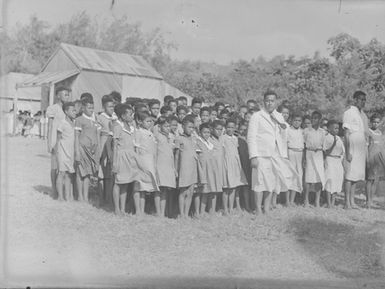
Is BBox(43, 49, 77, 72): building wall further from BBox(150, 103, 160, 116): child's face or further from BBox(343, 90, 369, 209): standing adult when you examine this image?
BBox(343, 90, 369, 209): standing adult

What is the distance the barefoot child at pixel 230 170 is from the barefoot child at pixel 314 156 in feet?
3.37

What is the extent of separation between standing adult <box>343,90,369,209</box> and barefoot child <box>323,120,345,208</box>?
0.10 m

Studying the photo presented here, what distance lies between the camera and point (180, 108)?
655 cm

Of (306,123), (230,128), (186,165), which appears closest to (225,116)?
(230,128)

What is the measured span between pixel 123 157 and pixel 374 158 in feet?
11.2

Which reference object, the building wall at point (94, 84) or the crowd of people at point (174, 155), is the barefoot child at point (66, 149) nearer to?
the crowd of people at point (174, 155)

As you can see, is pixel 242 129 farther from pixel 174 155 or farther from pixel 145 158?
pixel 145 158

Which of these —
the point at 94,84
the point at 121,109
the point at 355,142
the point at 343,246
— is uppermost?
Answer: the point at 94,84

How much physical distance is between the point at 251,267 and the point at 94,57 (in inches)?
233

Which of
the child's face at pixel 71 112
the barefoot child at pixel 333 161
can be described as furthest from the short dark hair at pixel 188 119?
the barefoot child at pixel 333 161

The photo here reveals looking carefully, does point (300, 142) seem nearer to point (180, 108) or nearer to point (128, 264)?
point (180, 108)

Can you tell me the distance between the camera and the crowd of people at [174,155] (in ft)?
19.0

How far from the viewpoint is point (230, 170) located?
626 cm

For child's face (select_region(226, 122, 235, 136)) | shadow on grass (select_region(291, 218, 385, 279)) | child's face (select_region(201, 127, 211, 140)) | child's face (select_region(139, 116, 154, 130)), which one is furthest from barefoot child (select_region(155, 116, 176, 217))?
shadow on grass (select_region(291, 218, 385, 279))
